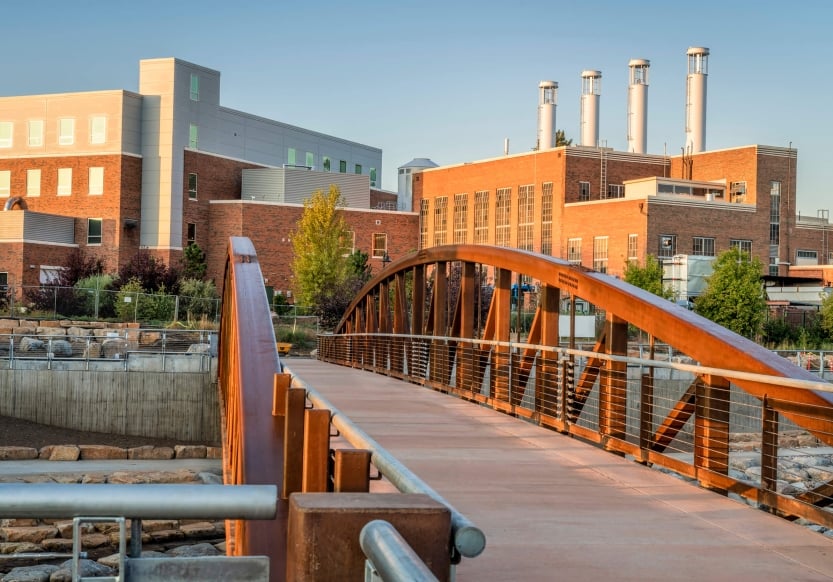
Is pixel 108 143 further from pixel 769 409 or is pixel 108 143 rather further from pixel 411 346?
pixel 769 409

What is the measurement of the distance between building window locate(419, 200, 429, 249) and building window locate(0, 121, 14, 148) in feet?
95.9

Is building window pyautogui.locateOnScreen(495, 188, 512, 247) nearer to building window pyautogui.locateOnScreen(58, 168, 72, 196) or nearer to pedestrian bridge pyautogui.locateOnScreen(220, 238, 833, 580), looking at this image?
building window pyautogui.locateOnScreen(58, 168, 72, 196)

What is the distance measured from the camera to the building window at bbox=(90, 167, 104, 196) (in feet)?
227

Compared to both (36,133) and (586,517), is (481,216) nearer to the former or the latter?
(36,133)

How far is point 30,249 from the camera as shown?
2527 inches

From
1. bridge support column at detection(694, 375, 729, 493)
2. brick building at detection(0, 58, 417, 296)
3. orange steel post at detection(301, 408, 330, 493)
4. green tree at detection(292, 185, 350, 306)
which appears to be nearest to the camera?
orange steel post at detection(301, 408, 330, 493)

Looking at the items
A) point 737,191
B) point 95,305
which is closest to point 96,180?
point 95,305

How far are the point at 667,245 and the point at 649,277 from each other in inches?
289

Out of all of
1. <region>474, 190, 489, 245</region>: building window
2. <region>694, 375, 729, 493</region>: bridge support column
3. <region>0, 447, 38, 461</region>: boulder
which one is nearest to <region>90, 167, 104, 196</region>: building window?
<region>474, 190, 489, 245</region>: building window

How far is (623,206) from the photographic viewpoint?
68.8 metres

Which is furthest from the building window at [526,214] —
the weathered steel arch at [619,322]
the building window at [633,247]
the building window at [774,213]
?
the weathered steel arch at [619,322]

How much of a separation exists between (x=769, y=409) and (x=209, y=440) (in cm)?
2893

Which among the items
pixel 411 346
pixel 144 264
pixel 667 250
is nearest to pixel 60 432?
pixel 411 346

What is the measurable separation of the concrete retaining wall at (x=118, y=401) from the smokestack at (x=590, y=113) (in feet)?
167
